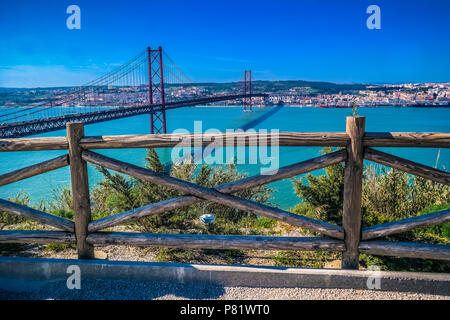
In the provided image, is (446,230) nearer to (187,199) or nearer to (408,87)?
(187,199)

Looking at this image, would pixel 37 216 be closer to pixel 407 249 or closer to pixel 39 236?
pixel 39 236

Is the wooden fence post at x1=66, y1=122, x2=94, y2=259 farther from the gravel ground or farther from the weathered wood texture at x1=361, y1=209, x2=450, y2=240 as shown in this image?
the weathered wood texture at x1=361, y1=209, x2=450, y2=240

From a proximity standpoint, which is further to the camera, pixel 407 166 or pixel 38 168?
pixel 38 168

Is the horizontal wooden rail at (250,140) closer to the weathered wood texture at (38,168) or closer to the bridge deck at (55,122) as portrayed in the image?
the weathered wood texture at (38,168)

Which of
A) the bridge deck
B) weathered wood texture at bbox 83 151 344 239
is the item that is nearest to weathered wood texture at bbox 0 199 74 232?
weathered wood texture at bbox 83 151 344 239

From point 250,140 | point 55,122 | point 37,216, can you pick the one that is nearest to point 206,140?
point 250,140

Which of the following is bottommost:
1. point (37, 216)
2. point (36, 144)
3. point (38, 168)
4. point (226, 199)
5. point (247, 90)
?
point (37, 216)
